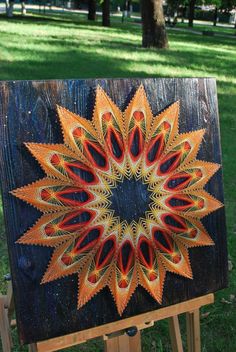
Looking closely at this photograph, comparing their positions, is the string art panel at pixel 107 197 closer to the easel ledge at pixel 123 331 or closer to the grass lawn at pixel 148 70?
the easel ledge at pixel 123 331

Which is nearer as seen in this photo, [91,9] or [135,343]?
[135,343]

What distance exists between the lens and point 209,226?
231 centimetres

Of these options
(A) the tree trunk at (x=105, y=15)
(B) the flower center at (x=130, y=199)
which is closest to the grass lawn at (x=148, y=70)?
(B) the flower center at (x=130, y=199)

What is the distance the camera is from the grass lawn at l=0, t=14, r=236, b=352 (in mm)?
3324

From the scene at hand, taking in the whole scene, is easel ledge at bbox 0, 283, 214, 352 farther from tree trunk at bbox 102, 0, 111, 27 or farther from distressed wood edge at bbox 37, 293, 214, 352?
tree trunk at bbox 102, 0, 111, 27

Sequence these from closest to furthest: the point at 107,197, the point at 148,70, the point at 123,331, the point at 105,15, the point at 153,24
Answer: the point at 107,197, the point at 123,331, the point at 148,70, the point at 153,24, the point at 105,15

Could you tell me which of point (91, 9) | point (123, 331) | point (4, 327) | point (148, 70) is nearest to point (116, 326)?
point (123, 331)

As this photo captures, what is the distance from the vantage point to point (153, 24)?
15641 millimetres

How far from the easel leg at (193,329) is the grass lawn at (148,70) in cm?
68

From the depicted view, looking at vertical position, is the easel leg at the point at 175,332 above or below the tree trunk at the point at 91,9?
above

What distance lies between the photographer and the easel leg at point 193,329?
7.88 ft

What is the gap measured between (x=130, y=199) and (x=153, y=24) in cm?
1427

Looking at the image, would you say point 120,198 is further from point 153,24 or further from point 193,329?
point 153,24

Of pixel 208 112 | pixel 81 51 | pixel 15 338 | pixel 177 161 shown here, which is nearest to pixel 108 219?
pixel 177 161
